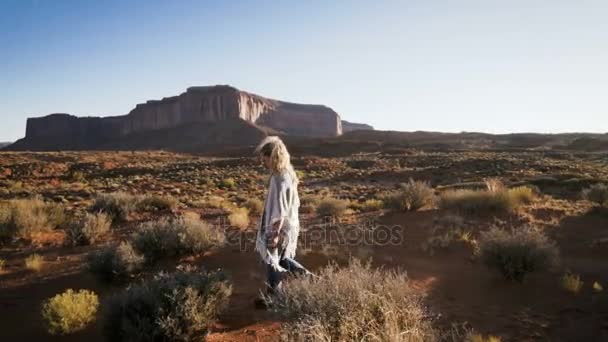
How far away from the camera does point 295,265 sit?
509cm

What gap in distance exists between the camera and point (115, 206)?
480 inches

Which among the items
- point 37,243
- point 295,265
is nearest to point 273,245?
point 295,265

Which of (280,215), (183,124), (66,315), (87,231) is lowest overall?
(66,315)

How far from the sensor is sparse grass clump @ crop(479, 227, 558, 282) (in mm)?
6516

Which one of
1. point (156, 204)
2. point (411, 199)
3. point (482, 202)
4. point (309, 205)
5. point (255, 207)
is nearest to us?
point (482, 202)

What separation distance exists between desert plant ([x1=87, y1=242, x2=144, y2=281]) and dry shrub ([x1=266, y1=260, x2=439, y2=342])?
3372 millimetres

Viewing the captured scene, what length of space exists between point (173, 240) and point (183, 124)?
11246 cm

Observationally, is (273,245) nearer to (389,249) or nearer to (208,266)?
(208,266)

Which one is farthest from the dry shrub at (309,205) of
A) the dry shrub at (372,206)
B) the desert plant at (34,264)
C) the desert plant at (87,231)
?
the desert plant at (34,264)

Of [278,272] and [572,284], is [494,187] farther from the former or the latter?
[278,272]

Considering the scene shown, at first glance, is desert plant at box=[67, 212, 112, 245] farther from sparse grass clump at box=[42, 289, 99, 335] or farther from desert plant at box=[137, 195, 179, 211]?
sparse grass clump at box=[42, 289, 99, 335]

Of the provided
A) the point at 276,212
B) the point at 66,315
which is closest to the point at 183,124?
the point at 66,315

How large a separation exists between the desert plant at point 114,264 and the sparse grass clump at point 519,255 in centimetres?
584

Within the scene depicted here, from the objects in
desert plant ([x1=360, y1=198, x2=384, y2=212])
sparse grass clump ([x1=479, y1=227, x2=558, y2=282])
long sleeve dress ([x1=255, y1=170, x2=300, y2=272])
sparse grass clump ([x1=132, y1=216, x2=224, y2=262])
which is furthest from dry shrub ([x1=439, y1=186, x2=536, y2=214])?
long sleeve dress ([x1=255, y1=170, x2=300, y2=272])
